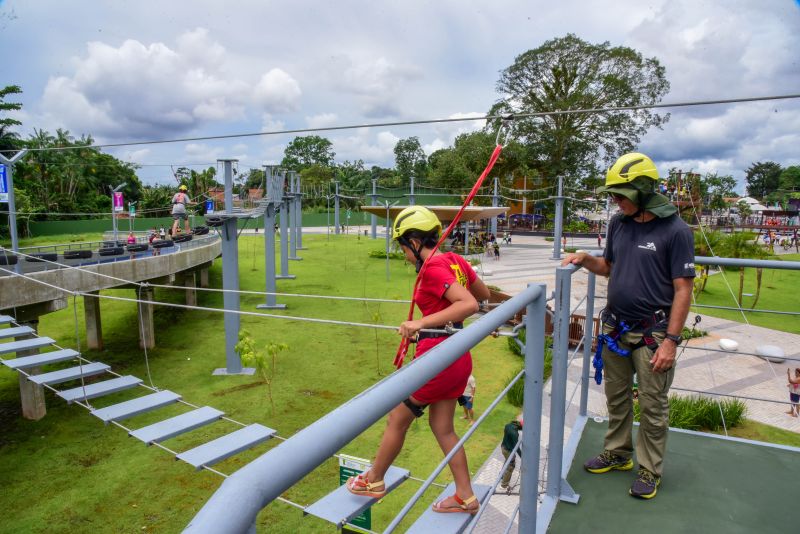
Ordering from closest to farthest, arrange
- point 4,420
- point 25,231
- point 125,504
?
point 125,504 → point 4,420 → point 25,231

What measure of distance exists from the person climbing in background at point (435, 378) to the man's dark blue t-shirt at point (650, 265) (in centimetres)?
91

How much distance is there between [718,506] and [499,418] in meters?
6.59

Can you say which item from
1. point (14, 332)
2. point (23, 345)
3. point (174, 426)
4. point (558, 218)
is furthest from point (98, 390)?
point (558, 218)

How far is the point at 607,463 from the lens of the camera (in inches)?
120

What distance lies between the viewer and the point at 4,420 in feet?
32.8

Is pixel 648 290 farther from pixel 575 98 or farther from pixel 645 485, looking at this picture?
pixel 575 98

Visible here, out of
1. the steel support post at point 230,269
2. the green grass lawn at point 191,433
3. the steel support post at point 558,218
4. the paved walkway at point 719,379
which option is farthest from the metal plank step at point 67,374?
the steel support post at point 558,218

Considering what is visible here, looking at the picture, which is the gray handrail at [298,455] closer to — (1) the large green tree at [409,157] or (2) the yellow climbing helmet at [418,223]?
(2) the yellow climbing helmet at [418,223]

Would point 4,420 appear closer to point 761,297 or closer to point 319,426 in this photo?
point 319,426

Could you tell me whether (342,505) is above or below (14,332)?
above

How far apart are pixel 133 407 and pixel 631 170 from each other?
6117 millimetres

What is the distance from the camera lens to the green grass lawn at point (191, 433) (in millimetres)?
6949

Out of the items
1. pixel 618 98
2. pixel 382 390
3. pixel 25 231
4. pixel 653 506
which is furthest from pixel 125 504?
pixel 618 98

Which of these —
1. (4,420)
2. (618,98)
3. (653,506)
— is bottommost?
(4,420)
